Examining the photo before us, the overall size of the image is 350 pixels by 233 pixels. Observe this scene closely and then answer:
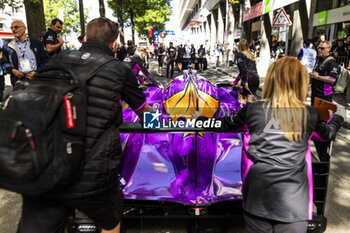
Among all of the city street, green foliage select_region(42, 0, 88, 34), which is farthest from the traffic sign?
green foliage select_region(42, 0, 88, 34)

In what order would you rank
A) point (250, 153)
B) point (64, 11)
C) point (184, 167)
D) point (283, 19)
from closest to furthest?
point (250, 153)
point (184, 167)
point (283, 19)
point (64, 11)

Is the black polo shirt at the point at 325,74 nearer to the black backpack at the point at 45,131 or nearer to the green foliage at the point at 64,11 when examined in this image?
the black backpack at the point at 45,131

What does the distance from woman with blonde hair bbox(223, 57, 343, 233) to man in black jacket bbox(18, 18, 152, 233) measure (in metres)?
0.90

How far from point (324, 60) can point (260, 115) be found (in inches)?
183

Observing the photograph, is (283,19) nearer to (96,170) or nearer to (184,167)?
(184,167)

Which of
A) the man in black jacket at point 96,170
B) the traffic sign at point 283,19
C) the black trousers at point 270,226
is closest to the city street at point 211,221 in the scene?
the black trousers at point 270,226

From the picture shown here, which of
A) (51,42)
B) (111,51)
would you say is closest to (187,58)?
(51,42)

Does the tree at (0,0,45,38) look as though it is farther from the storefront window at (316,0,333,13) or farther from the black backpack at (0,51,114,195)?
the storefront window at (316,0,333,13)

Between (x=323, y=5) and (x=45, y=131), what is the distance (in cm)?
2230

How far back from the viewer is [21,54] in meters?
5.68

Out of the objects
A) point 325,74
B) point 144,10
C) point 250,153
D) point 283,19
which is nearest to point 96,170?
point 250,153

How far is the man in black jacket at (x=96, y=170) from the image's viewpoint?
1629 millimetres

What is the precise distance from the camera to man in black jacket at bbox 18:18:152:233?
163 centimetres

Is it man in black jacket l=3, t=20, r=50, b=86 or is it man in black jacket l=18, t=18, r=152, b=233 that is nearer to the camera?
man in black jacket l=18, t=18, r=152, b=233
